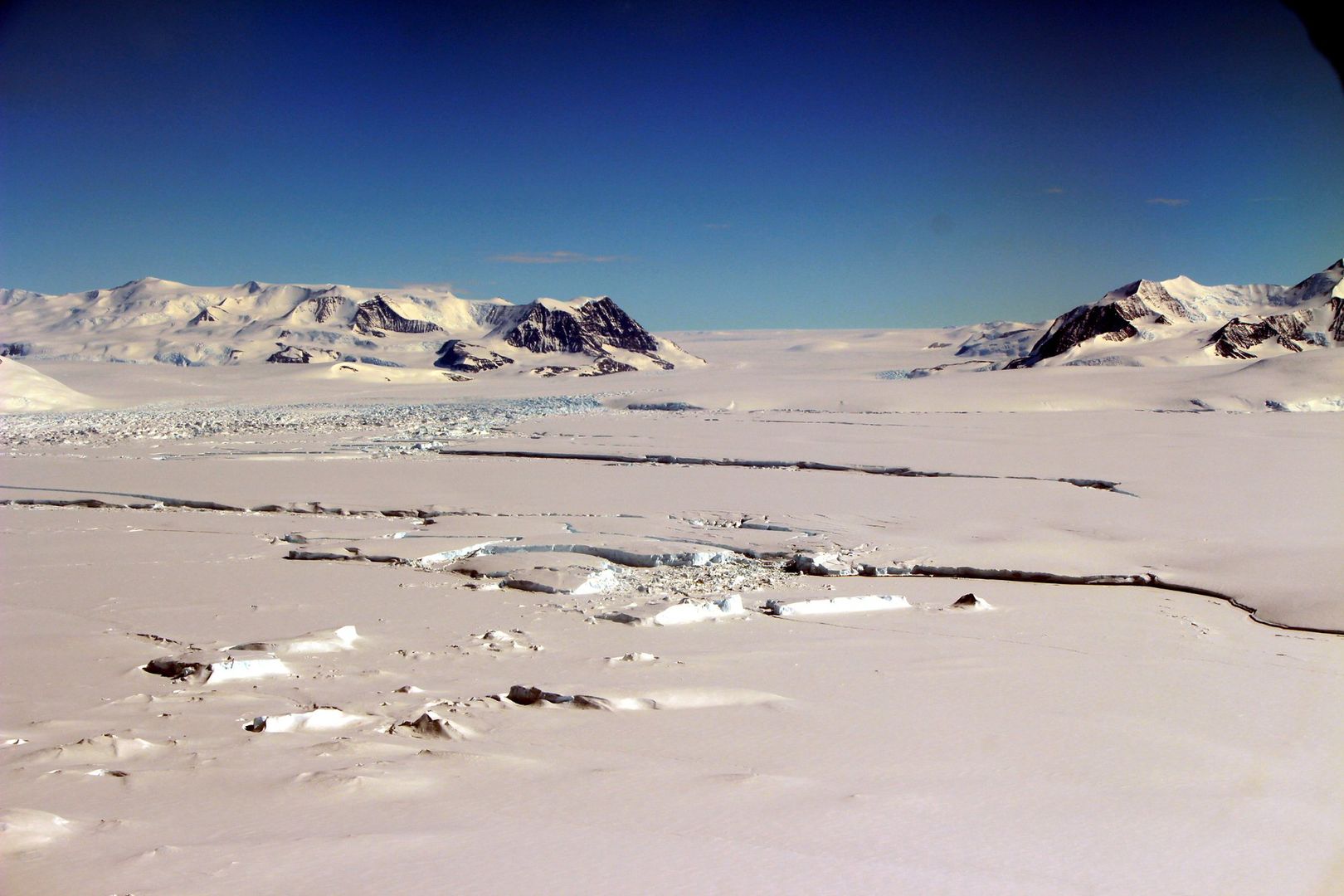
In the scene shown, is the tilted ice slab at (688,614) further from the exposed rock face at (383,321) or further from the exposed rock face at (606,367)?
the exposed rock face at (383,321)

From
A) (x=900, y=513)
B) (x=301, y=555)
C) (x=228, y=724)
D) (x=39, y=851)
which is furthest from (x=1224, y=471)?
(x=39, y=851)

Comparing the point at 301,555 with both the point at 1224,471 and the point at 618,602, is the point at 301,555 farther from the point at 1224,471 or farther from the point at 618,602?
the point at 1224,471

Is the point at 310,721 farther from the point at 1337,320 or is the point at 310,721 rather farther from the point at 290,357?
the point at 290,357

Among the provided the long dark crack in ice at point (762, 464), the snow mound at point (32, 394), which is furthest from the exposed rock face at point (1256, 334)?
the snow mound at point (32, 394)

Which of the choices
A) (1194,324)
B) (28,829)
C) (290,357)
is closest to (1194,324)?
(1194,324)

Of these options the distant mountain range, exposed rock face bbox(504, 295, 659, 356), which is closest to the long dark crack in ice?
the distant mountain range
